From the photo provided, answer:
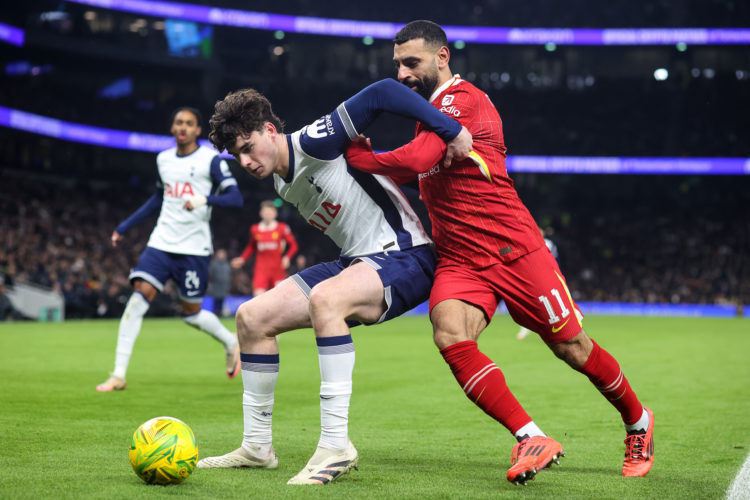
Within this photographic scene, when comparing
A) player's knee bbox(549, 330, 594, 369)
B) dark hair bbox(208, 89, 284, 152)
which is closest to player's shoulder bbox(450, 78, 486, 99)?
dark hair bbox(208, 89, 284, 152)

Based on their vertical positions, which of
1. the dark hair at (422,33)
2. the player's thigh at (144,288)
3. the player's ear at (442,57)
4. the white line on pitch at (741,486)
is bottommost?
the white line on pitch at (741,486)

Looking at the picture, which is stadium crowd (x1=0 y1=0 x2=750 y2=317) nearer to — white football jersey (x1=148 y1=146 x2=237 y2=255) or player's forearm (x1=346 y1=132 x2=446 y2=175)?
white football jersey (x1=148 y1=146 x2=237 y2=255)

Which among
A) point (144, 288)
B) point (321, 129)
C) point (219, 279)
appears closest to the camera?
point (321, 129)

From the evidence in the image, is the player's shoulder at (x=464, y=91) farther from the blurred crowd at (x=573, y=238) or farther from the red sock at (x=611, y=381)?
the blurred crowd at (x=573, y=238)

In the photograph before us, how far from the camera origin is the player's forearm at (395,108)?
4.02 m

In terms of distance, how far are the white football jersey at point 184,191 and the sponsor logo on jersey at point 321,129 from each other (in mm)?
3759

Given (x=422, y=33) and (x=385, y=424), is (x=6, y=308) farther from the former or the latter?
(x=422, y=33)

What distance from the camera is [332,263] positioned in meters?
4.64

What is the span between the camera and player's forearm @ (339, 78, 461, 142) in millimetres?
4020

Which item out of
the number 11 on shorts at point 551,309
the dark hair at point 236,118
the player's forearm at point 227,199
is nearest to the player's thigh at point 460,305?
the number 11 on shorts at point 551,309

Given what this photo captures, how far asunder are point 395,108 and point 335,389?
1384 millimetres

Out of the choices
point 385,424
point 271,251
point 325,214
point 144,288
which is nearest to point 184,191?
point 144,288

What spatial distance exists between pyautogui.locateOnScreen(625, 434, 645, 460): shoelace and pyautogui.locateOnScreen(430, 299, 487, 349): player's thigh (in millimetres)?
1060

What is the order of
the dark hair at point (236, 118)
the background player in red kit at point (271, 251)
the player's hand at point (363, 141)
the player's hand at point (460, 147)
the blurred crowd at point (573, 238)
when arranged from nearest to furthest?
the player's hand at point (460, 147), the dark hair at point (236, 118), the player's hand at point (363, 141), the background player in red kit at point (271, 251), the blurred crowd at point (573, 238)
